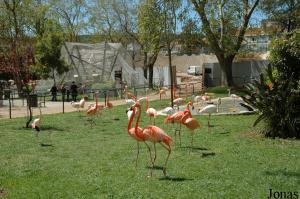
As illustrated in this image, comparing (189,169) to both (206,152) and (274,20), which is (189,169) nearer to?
(206,152)

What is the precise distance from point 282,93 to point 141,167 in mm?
5177

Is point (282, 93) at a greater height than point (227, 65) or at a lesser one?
lesser

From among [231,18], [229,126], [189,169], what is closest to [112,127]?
[229,126]

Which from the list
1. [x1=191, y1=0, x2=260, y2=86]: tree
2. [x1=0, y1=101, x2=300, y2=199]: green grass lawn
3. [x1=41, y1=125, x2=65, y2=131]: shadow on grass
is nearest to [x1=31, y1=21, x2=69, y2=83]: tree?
[x1=191, y1=0, x2=260, y2=86]: tree

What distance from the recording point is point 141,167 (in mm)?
9359

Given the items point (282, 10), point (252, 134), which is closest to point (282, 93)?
point (252, 134)

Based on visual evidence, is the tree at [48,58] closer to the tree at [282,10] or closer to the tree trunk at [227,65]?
the tree trunk at [227,65]

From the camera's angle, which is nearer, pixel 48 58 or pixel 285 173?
pixel 285 173

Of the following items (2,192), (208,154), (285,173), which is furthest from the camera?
(208,154)

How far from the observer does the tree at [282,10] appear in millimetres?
39450

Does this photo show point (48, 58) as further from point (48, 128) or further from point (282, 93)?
point (282, 93)

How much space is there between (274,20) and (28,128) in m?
31.7

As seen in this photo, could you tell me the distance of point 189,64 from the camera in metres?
72.6

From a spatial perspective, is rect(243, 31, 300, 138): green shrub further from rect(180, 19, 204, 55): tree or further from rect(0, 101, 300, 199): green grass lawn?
rect(180, 19, 204, 55): tree
